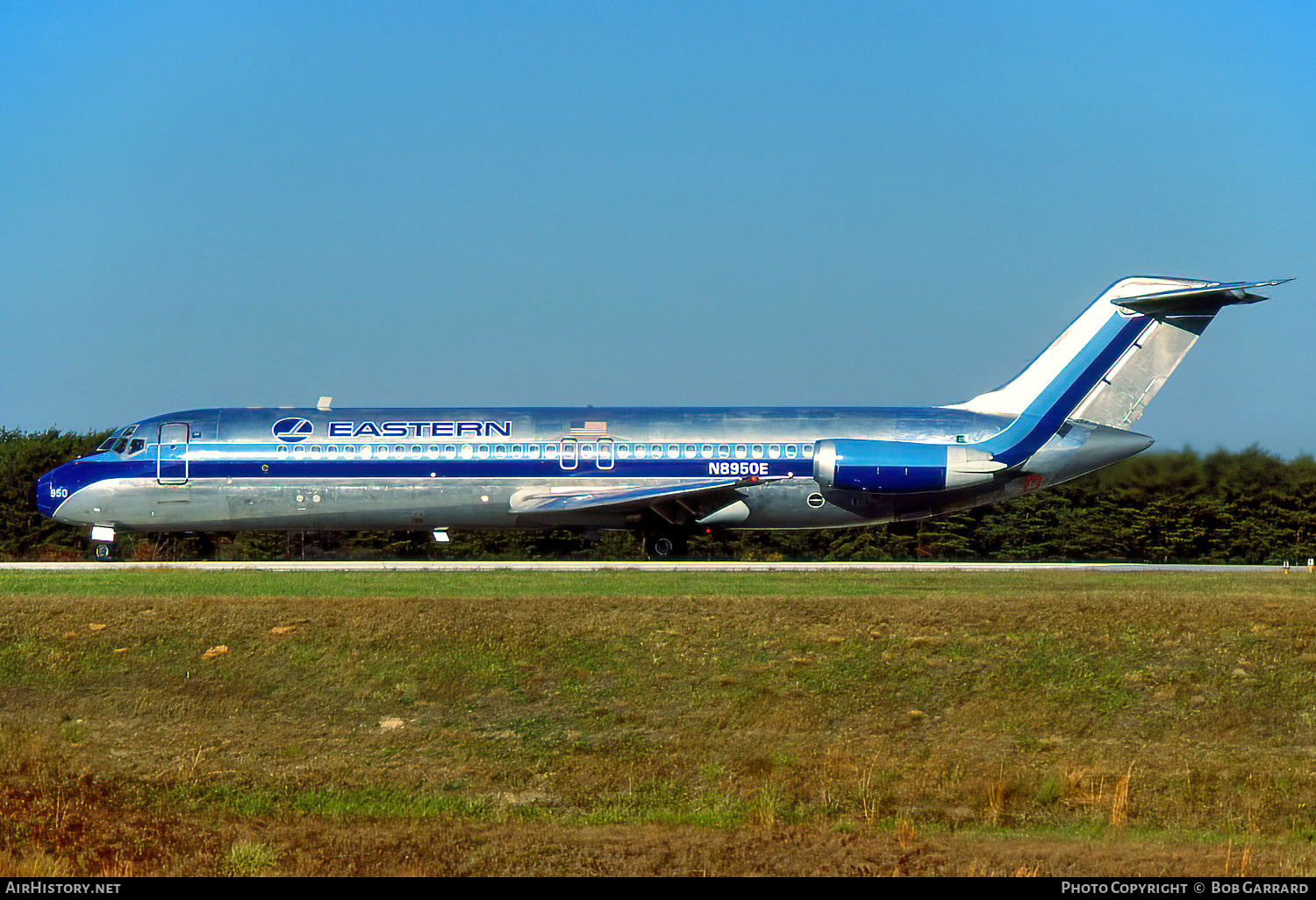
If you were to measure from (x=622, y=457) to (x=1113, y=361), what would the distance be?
42.9 ft

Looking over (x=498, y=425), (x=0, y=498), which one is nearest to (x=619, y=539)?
(x=498, y=425)

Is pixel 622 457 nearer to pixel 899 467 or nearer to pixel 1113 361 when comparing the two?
pixel 899 467

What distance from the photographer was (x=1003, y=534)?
42.7 meters

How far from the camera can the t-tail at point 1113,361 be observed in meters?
32.2

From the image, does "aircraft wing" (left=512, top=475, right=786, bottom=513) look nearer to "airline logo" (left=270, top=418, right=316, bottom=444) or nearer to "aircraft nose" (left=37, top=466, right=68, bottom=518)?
"airline logo" (left=270, top=418, right=316, bottom=444)

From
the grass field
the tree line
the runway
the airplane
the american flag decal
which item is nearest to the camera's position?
the grass field

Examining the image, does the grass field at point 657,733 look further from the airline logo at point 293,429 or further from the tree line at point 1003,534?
the tree line at point 1003,534

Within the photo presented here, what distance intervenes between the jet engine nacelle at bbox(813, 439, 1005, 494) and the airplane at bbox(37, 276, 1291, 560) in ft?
0.21

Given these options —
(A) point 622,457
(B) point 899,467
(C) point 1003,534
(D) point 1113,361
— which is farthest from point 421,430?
(C) point 1003,534

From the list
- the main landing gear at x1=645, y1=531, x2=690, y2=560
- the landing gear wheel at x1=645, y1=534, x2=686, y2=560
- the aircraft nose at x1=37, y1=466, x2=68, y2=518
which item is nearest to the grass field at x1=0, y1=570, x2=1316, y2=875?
the main landing gear at x1=645, y1=531, x2=690, y2=560

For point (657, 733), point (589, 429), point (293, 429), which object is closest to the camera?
point (657, 733)

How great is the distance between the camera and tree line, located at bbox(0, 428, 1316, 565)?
126 feet

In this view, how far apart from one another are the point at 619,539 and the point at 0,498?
2184 centimetres

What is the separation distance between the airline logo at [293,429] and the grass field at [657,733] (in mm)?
10726
